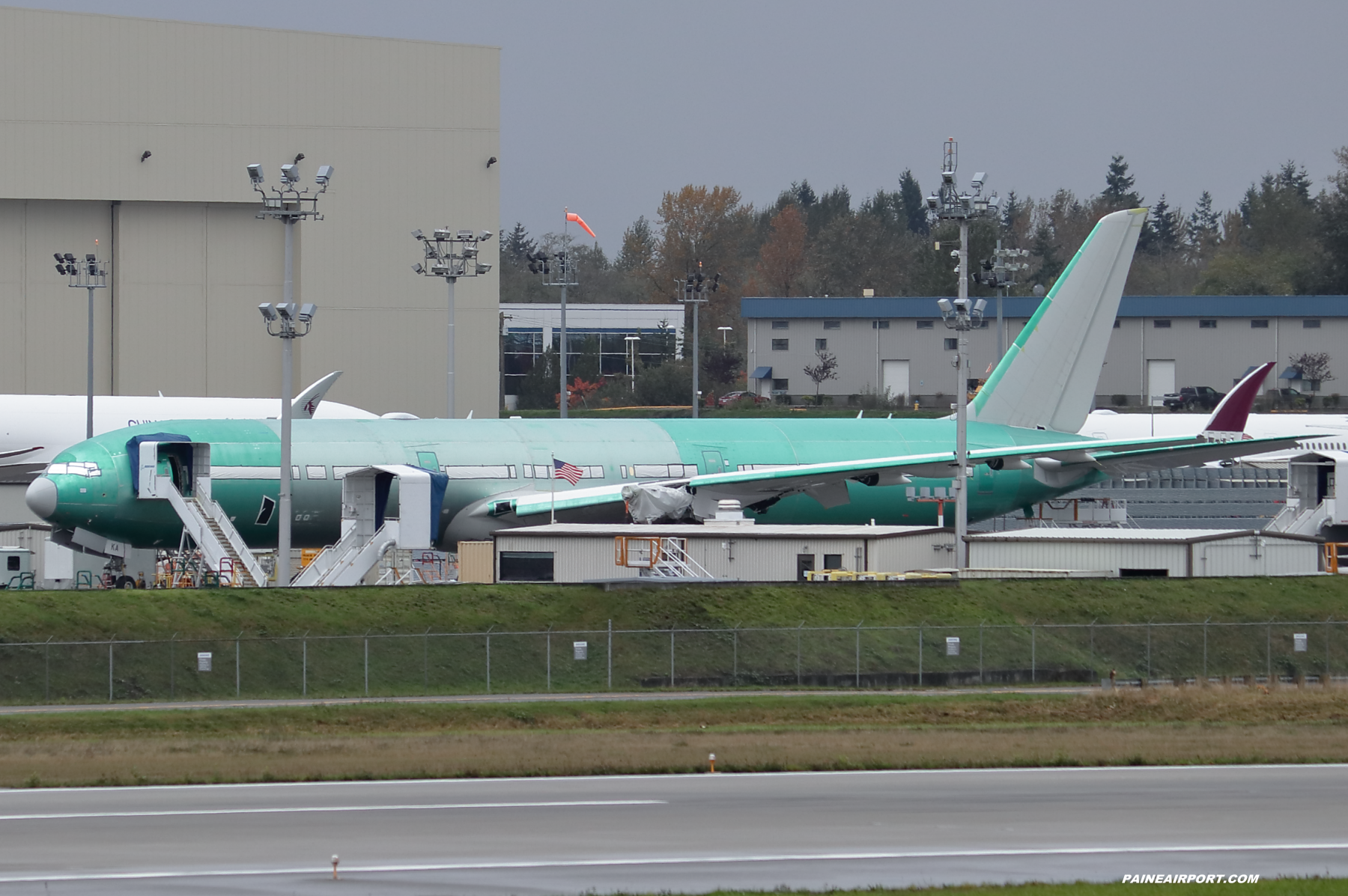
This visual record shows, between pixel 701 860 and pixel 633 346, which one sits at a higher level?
pixel 633 346

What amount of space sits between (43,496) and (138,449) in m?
2.62

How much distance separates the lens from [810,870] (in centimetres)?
1720

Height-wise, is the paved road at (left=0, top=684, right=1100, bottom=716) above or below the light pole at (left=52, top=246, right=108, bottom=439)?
below

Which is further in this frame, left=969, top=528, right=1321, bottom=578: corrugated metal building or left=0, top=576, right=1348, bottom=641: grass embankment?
left=969, top=528, right=1321, bottom=578: corrugated metal building

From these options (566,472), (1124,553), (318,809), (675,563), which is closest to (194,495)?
(566,472)

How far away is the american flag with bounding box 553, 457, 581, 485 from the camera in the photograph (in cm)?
4838

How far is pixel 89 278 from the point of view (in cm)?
6794

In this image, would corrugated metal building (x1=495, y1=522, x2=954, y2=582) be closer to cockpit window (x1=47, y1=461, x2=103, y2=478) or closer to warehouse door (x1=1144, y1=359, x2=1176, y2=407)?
cockpit window (x1=47, y1=461, x2=103, y2=478)

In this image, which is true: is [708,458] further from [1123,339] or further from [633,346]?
[633,346]

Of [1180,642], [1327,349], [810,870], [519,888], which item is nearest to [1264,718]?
[1180,642]

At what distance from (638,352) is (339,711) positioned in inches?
4685

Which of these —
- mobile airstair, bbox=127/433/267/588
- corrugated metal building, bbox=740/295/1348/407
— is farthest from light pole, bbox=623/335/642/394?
mobile airstair, bbox=127/433/267/588

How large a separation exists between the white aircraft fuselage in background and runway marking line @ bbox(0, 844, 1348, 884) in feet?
222

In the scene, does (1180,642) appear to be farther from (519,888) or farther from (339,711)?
(519,888)
